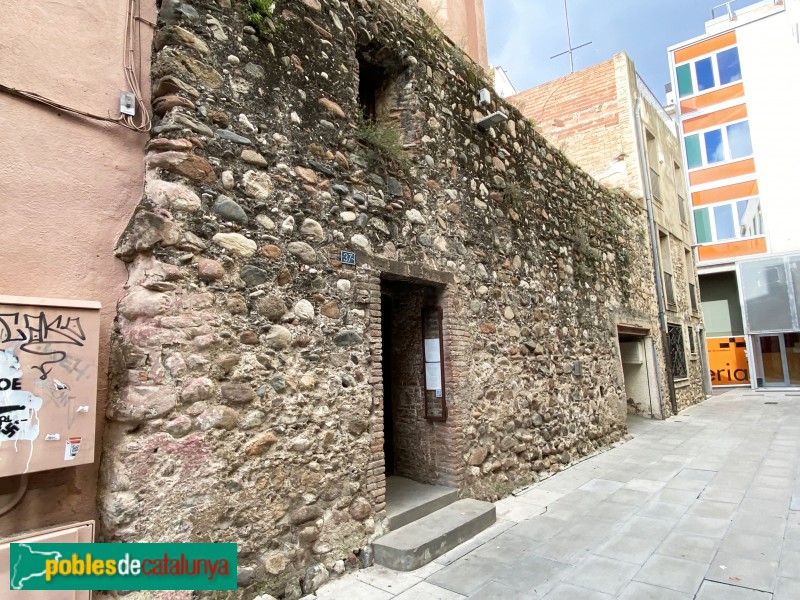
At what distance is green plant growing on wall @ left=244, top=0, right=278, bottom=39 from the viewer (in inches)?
133

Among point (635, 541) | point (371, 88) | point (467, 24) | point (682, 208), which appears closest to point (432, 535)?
point (635, 541)

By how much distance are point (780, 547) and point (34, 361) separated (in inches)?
198

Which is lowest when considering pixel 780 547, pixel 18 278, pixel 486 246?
pixel 780 547

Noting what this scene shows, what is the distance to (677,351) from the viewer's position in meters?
12.6

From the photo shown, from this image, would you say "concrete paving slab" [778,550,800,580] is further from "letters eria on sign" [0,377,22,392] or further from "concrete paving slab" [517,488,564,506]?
"letters eria on sign" [0,377,22,392]

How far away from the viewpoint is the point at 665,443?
309 inches

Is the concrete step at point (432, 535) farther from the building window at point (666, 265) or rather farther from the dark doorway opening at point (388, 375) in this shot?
the building window at point (666, 265)

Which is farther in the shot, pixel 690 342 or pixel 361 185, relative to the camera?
pixel 690 342

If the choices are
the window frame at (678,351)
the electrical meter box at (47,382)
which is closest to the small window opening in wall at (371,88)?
the electrical meter box at (47,382)

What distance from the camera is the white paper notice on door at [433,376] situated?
4.79 meters

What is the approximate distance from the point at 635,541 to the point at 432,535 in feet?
5.43

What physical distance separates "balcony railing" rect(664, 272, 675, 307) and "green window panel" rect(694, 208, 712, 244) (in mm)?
6673

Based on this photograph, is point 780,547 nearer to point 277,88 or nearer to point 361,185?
point 361,185

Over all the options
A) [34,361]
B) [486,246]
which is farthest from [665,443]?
[34,361]
